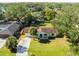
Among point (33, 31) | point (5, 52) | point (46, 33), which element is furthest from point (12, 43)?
point (46, 33)

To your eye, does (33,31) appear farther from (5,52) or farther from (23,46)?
(5,52)

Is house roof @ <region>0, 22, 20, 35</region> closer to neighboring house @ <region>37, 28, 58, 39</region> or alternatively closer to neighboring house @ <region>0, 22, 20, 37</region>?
neighboring house @ <region>0, 22, 20, 37</region>

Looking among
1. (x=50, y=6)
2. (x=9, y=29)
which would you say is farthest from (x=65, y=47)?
(x=9, y=29)

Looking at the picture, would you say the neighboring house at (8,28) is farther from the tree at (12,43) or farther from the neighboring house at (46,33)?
the neighboring house at (46,33)

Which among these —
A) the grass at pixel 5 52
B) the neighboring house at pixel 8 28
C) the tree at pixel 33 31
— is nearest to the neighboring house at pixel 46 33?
the tree at pixel 33 31

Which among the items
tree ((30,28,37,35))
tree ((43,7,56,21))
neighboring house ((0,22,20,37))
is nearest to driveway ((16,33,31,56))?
tree ((30,28,37,35))

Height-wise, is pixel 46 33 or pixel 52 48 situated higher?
pixel 46 33
